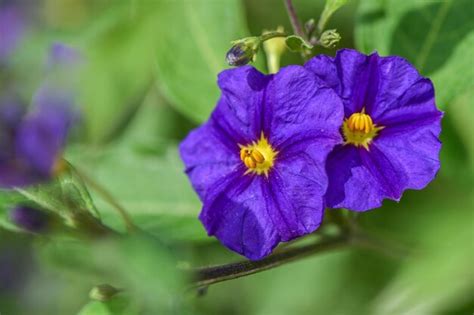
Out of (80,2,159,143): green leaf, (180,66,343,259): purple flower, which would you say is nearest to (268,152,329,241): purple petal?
(180,66,343,259): purple flower

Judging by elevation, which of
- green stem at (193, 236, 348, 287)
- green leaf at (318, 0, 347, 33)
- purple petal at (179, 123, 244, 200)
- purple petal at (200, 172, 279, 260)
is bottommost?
green stem at (193, 236, 348, 287)

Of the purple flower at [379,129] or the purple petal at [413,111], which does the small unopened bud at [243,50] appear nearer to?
the purple flower at [379,129]

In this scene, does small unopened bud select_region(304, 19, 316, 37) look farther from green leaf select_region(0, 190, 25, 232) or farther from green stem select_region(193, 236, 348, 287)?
green leaf select_region(0, 190, 25, 232)

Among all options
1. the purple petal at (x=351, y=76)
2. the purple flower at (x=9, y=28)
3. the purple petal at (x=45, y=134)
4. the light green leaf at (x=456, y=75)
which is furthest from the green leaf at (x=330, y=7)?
the purple flower at (x=9, y=28)

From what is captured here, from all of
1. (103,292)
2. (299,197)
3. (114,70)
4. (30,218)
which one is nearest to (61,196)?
(30,218)

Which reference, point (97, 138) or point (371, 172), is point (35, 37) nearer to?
point (97, 138)

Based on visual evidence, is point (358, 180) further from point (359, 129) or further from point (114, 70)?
point (114, 70)
